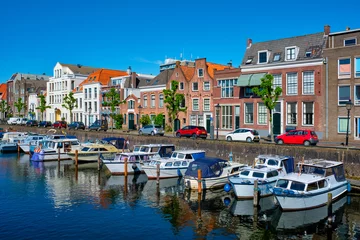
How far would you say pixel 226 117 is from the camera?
183 feet

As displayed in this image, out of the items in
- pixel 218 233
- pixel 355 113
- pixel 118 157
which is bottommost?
pixel 218 233

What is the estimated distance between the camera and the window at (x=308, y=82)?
152 feet

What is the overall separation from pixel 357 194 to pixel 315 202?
5.78 m

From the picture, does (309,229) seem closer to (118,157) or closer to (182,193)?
(182,193)

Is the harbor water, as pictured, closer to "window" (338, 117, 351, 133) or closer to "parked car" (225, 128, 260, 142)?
"parked car" (225, 128, 260, 142)

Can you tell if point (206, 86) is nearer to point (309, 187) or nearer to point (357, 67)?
point (357, 67)

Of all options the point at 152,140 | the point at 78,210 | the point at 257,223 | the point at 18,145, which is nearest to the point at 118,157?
the point at 152,140

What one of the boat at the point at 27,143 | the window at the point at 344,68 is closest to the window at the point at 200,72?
the window at the point at 344,68

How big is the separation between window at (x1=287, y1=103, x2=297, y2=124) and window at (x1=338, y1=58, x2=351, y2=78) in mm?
6810

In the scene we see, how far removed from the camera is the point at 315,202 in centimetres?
2461

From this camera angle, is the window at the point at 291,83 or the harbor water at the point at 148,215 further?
the window at the point at 291,83

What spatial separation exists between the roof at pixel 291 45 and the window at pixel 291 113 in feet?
19.7

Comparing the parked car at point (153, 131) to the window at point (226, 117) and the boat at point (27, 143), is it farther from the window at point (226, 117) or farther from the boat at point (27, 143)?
the boat at point (27, 143)

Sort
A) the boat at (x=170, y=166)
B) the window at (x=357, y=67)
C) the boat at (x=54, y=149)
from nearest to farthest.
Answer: the boat at (x=170, y=166) < the window at (x=357, y=67) < the boat at (x=54, y=149)
